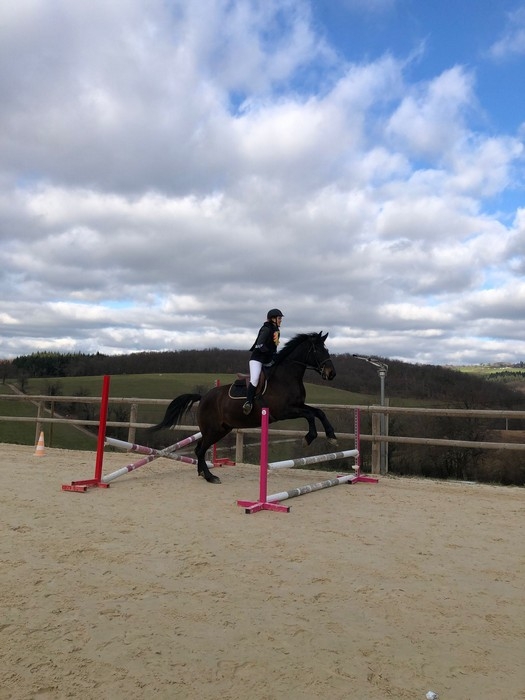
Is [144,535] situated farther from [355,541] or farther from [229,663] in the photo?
[229,663]

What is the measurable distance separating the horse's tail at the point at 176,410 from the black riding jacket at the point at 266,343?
1.66 metres

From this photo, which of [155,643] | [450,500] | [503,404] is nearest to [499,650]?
[155,643]

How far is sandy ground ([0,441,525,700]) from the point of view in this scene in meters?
2.33

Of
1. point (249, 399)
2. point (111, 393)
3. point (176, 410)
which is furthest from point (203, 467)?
point (111, 393)

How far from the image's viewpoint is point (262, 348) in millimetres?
7055

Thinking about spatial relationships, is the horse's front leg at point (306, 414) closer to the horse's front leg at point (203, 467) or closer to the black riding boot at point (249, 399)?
the black riding boot at point (249, 399)

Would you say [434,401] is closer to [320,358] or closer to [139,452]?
[320,358]

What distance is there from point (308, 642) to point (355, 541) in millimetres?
1934

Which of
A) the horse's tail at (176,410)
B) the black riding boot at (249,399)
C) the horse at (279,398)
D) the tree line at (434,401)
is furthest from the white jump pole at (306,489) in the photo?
the horse's tail at (176,410)

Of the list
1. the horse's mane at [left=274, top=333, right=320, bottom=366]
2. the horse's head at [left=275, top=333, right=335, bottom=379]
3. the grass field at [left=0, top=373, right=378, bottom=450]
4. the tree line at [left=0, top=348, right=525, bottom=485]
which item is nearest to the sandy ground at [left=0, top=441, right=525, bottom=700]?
the horse's head at [left=275, top=333, right=335, bottom=379]

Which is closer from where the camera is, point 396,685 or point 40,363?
point 396,685

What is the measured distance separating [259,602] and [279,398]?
404 cm

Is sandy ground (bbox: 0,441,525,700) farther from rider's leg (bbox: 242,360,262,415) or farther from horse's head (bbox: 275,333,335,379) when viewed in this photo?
horse's head (bbox: 275,333,335,379)

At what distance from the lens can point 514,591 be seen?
11.3 ft
